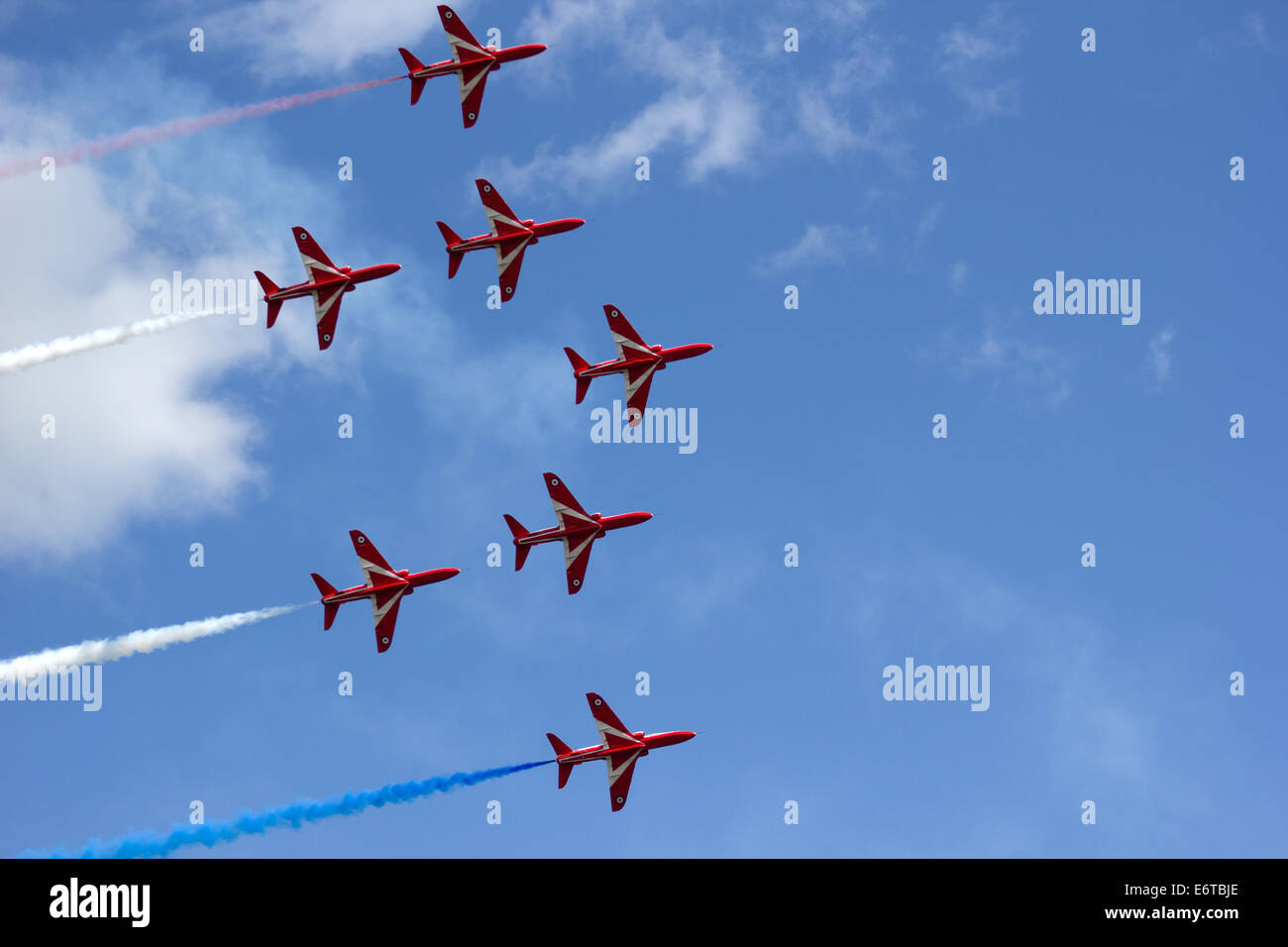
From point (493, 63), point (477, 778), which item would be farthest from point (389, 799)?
point (493, 63)

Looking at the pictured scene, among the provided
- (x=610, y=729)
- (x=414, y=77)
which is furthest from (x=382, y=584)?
(x=414, y=77)

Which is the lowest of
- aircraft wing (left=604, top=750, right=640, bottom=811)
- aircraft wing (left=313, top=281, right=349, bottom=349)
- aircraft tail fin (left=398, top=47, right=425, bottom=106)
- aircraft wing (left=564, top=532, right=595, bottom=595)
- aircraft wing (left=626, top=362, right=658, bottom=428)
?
aircraft wing (left=604, top=750, right=640, bottom=811)

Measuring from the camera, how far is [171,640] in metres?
128

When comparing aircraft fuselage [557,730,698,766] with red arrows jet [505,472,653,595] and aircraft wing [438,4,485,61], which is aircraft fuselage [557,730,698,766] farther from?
aircraft wing [438,4,485,61]

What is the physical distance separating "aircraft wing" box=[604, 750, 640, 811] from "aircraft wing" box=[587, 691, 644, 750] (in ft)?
1.85

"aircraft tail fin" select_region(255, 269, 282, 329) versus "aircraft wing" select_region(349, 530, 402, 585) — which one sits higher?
"aircraft tail fin" select_region(255, 269, 282, 329)

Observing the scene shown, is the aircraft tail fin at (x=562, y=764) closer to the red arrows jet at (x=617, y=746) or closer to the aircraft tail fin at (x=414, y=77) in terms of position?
the red arrows jet at (x=617, y=746)

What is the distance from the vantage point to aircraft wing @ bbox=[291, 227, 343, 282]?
131000 millimetres

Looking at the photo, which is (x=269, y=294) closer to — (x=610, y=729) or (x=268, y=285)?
(x=268, y=285)

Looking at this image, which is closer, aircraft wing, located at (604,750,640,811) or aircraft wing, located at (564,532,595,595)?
aircraft wing, located at (604,750,640,811)

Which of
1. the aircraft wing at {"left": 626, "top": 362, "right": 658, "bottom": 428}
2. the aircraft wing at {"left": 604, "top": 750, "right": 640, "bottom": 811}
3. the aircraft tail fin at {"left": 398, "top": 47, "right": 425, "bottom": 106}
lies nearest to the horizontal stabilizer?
the aircraft tail fin at {"left": 398, "top": 47, "right": 425, "bottom": 106}

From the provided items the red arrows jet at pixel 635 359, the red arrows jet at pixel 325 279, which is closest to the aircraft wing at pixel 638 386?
the red arrows jet at pixel 635 359

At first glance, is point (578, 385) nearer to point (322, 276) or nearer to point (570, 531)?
point (570, 531)
